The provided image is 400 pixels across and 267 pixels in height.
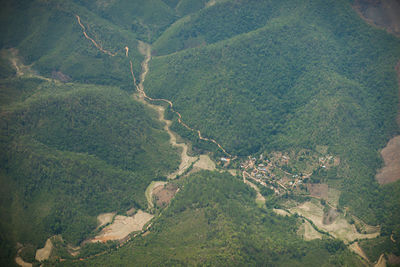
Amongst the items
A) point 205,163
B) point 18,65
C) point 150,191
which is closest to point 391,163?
point 205,163

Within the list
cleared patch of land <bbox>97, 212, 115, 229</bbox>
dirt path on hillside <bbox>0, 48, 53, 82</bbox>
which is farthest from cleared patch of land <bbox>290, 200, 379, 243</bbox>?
dirt path on hillside <bbox>0, 48, 53, 82</bbox>

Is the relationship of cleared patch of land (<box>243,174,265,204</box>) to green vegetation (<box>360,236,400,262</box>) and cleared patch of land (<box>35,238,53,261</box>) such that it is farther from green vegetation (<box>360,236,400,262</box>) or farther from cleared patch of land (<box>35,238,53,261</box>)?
cleared patch of land (<box>35,238,53,261</box>)

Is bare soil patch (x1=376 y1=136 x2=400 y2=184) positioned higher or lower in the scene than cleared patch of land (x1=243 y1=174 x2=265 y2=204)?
higher

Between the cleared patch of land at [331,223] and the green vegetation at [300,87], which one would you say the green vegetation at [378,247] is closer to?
the cleared patch of land at [331,223]

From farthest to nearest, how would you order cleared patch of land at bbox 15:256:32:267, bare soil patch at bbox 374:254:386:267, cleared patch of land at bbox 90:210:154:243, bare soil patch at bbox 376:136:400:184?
1. bare soil patch at bbox 376:136:400:184
2. cleared patch of land at bbox 90:210:154:243
3. cleared patch of land at bbox 15:256:32:267
4. bare soil patch at bbox 374:254:386:267

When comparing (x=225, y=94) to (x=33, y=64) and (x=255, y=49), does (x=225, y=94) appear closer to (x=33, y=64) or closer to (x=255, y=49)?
(x=255, y=49)
